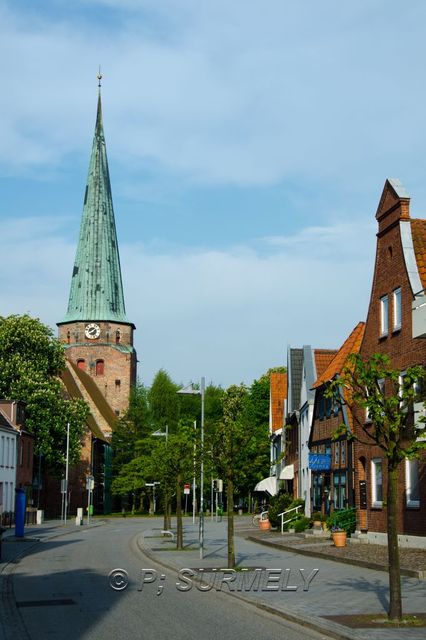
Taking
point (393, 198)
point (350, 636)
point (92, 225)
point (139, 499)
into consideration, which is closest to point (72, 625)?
point (350, 636)

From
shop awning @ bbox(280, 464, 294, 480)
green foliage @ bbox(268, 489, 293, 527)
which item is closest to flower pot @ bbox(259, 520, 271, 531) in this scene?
green foliage @ bbox(268, 489, 293, 527)

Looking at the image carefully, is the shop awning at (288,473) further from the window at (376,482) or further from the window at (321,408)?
the window at (376,482)

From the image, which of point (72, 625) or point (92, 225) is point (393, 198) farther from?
point (92, 225)

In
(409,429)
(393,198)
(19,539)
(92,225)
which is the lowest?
(19,539)

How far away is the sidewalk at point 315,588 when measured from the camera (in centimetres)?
1324

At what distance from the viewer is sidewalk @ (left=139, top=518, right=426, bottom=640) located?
13.2m

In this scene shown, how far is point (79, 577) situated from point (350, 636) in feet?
39.1

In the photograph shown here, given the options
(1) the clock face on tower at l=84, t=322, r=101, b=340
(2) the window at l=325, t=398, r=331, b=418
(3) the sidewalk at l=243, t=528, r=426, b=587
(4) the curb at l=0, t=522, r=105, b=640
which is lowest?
(4) the curb at l=0, t=522, r=105, b=640

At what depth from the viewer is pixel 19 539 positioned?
39812 mm

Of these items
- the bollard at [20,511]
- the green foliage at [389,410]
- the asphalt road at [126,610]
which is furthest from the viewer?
the bollard at [20,511]

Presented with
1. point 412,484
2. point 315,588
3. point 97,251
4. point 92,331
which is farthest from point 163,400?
point 315,588

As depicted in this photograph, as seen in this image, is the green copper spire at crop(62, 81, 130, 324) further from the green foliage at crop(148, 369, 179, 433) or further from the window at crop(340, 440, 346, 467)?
the window at crop(340, 440, 346, 467)

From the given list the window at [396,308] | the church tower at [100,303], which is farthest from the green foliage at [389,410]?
the church tower at [100,303]

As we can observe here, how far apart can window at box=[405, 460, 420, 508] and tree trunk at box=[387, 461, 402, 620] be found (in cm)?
1463
